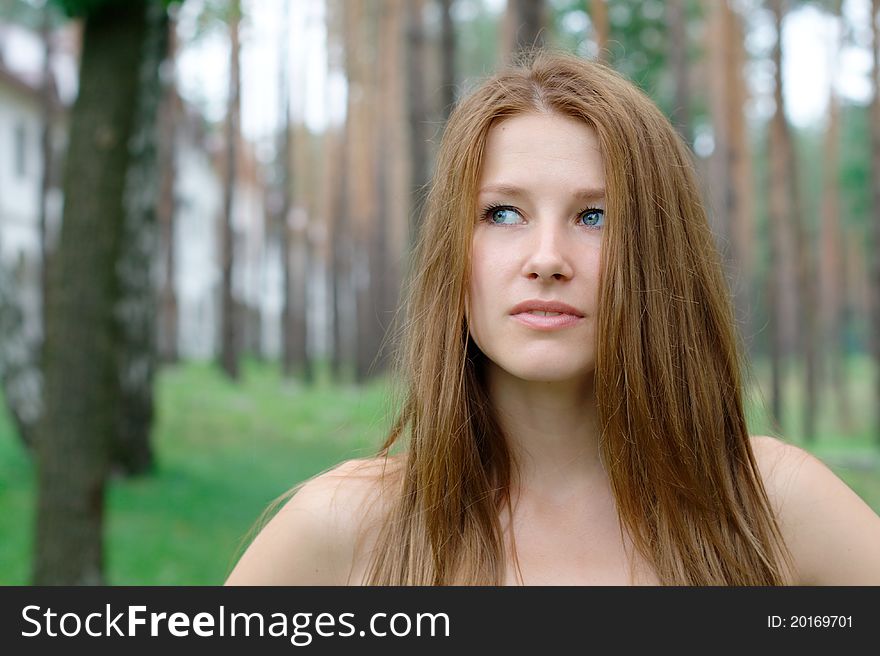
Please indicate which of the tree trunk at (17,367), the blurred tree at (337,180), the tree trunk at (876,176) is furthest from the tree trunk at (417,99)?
the blurred tree at (337,180)

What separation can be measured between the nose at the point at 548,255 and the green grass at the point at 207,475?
0.63m

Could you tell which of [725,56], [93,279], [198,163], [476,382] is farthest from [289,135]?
[476,382]

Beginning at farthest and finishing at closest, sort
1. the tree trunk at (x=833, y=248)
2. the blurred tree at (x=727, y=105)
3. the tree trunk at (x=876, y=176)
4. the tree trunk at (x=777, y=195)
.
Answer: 1. the tree trunk at (x=833, y=248)
2. the blurred tree at (x=727, y=105)
3. the tree trunk at (x=876, y=176)
4. the tree trunk at (x=777, y=195)

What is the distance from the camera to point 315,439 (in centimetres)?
1334

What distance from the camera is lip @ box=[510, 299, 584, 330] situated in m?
1.74

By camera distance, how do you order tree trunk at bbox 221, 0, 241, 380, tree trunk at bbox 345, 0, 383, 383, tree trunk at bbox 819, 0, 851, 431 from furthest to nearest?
1. tree trunk at bbox 345, 0, 383, 383
2. tree trunk at bbox 819, 0, 851, 431
3. tree trunk at bbox 221, 0, 241, 380

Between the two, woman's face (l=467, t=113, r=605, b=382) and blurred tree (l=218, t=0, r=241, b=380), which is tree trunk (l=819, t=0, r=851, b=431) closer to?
blurred tree (l=218, t=0, r=241, b=380)

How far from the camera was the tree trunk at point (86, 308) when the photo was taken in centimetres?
520

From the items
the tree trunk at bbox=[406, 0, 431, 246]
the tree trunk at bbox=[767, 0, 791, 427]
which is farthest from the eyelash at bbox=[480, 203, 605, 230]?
the tree trunk at bbox=[767, 0, 791, 427]

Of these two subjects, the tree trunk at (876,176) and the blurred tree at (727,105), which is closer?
the tree trunk at (876,176)

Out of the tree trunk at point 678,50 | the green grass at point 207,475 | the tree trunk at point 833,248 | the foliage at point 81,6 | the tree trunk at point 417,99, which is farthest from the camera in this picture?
the tree trunk at point 833,248

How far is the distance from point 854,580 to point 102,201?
4.57 meters

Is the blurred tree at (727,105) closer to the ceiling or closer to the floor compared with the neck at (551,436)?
closer to the ceiling

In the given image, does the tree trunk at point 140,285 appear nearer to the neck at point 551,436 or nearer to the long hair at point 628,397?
the long hair at point 628,397
